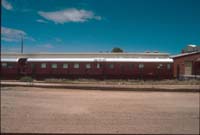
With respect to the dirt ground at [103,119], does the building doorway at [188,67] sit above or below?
above

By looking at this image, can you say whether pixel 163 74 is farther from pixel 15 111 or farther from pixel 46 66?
pixel 15 111

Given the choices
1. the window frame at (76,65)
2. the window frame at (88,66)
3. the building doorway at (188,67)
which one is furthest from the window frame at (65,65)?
the building doorway at (188,67)

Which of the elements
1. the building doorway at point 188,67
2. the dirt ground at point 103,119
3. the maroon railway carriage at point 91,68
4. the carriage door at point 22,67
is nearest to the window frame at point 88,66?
the maroon railway carriage at point 91,68

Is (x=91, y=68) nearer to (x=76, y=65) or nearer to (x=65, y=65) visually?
(x=76, y=65)

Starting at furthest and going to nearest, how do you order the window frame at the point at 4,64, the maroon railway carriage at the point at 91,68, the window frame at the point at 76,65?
1. the window frame at the point at 4,64
2. the window frame at the point at 76,65
3. the maroon railway carriage at the point at 91,68

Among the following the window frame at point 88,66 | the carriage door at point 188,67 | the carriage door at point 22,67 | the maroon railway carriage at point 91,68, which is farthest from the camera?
the carriage door at point 188,67

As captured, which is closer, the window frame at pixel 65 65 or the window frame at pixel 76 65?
the window frame at pixel 76 65

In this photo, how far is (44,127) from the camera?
25.3ft

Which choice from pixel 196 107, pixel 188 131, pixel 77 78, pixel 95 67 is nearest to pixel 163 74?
pixel 95 67

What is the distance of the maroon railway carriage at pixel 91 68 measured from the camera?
100 feet

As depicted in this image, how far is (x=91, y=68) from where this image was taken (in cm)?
3153

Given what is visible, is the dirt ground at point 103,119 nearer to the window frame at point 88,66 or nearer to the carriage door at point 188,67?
the window frame at point 88,66

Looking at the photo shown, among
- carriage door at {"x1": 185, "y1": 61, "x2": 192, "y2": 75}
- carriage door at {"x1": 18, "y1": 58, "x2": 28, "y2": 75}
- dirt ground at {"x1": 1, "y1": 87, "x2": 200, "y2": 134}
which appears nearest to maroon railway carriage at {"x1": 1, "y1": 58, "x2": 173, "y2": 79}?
carriage door at {"x1": 18, "y1": 58, "x2": 28, "y2": 75}

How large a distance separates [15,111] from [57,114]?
208 centimetres
